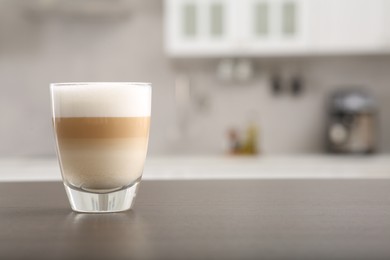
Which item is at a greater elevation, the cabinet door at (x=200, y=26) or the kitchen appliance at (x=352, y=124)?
the cabinet door at (x=200, y=26)

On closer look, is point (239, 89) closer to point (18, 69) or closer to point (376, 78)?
point (376, 78)

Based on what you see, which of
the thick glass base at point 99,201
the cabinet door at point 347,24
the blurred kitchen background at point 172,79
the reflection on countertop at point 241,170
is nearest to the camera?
the thick glass base at point 99,201

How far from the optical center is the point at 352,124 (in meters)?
3.23

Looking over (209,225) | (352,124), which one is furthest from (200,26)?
(209,225)

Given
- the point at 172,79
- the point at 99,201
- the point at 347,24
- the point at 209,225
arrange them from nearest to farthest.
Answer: the point at 209,225 → the point at 99,201 → the point at 347,24 → the point at 172,79

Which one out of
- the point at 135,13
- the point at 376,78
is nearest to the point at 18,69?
the point at 135,13

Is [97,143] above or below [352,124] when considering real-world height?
above

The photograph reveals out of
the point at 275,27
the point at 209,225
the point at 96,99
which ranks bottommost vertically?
the point at 209,225

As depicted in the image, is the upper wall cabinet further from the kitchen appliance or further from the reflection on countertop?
the reflection on countertop

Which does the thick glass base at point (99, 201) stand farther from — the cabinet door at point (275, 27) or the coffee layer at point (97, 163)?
the cabinet door at point (275, 27)

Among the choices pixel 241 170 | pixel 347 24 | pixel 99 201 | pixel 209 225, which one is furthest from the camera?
pixel 347 24

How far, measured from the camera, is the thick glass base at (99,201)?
2.38 feet

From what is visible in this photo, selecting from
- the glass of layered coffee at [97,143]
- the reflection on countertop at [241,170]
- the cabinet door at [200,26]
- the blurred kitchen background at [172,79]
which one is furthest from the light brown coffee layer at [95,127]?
the blurred kitchen background at [172,79]

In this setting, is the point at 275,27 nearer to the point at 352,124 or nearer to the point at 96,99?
the point at 352,124
